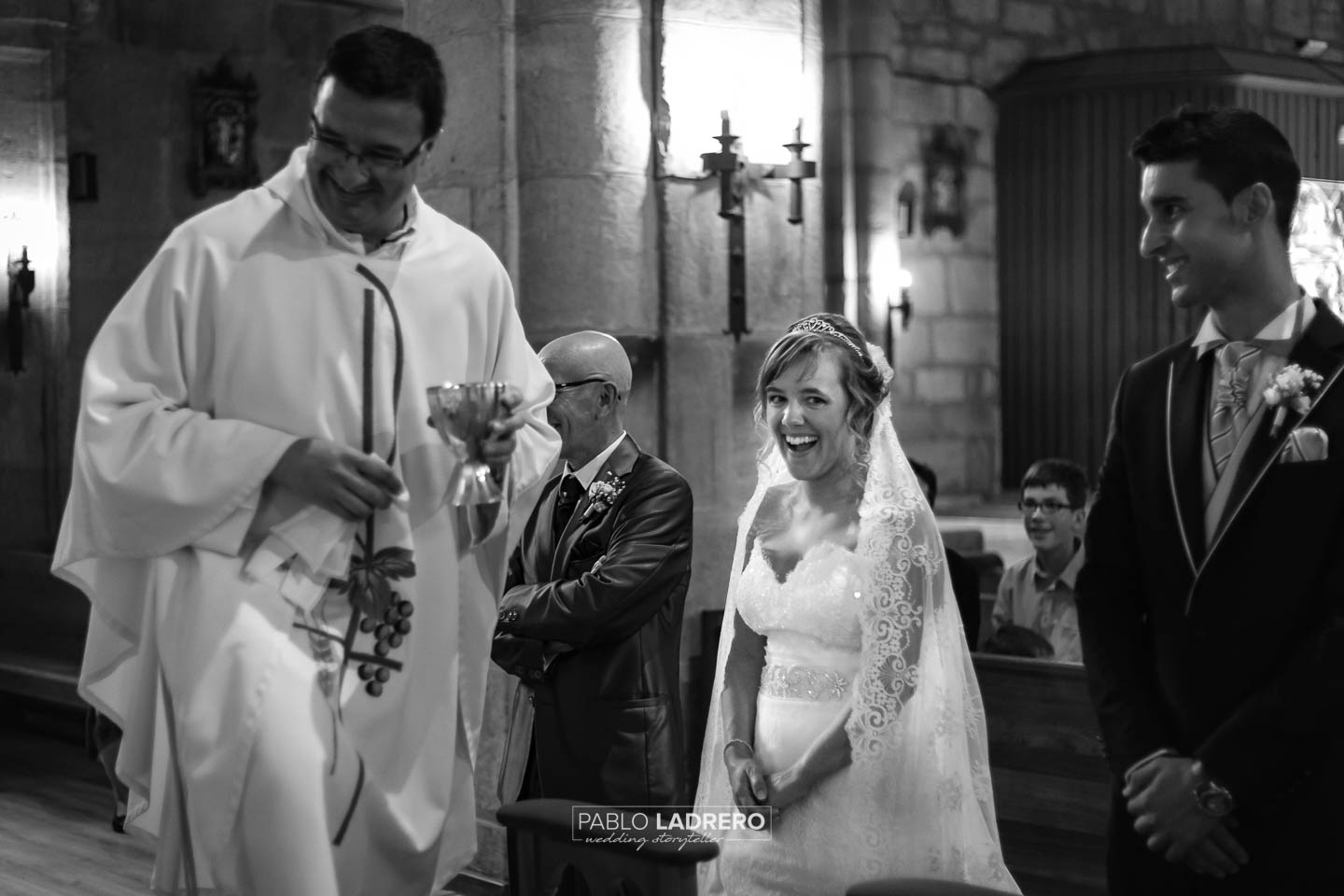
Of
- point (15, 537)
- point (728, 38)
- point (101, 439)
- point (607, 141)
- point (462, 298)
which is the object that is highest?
point (728, 38)

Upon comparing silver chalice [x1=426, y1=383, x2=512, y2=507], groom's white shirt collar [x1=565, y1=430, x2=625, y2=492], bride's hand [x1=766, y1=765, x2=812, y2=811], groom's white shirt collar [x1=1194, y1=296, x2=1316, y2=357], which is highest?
groom's white shirt collar [x1=1194, y1=296, x2=1316, y2=357]

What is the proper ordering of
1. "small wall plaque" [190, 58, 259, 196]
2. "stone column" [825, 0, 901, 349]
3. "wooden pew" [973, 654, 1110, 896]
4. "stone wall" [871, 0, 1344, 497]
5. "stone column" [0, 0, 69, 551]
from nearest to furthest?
"wooden pew" [973, 654, 1110, 896] → "stone column" [0, 0, 69, 551] → "small wall plaque" [190, 58, 259, 196] → "stone column" [825, 0, 901, 349] → "stone wall" [871, 0, 1344, 497]

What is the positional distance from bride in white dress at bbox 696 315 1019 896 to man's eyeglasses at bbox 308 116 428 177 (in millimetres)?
1034

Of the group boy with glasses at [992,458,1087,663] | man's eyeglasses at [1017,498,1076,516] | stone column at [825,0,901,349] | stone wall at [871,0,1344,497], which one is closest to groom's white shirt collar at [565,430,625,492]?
boy with glasses at [992,458,1087,663]

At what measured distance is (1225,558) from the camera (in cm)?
212

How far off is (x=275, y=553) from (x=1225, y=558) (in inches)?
46.9

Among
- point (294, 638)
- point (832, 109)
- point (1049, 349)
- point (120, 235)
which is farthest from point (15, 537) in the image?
point (294, 638)

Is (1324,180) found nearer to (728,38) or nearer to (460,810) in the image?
(728,38)

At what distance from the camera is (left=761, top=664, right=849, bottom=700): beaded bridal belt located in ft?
9.57

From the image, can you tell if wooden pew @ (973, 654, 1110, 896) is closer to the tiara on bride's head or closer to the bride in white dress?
the bride in white dress

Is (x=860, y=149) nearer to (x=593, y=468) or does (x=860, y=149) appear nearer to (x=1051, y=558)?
(x=1051, y=558)

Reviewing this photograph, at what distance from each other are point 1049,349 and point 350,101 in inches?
345

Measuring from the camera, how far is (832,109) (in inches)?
372

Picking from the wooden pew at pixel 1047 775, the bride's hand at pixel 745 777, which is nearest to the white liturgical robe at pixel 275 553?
the bride's hand at pixel 745 777
